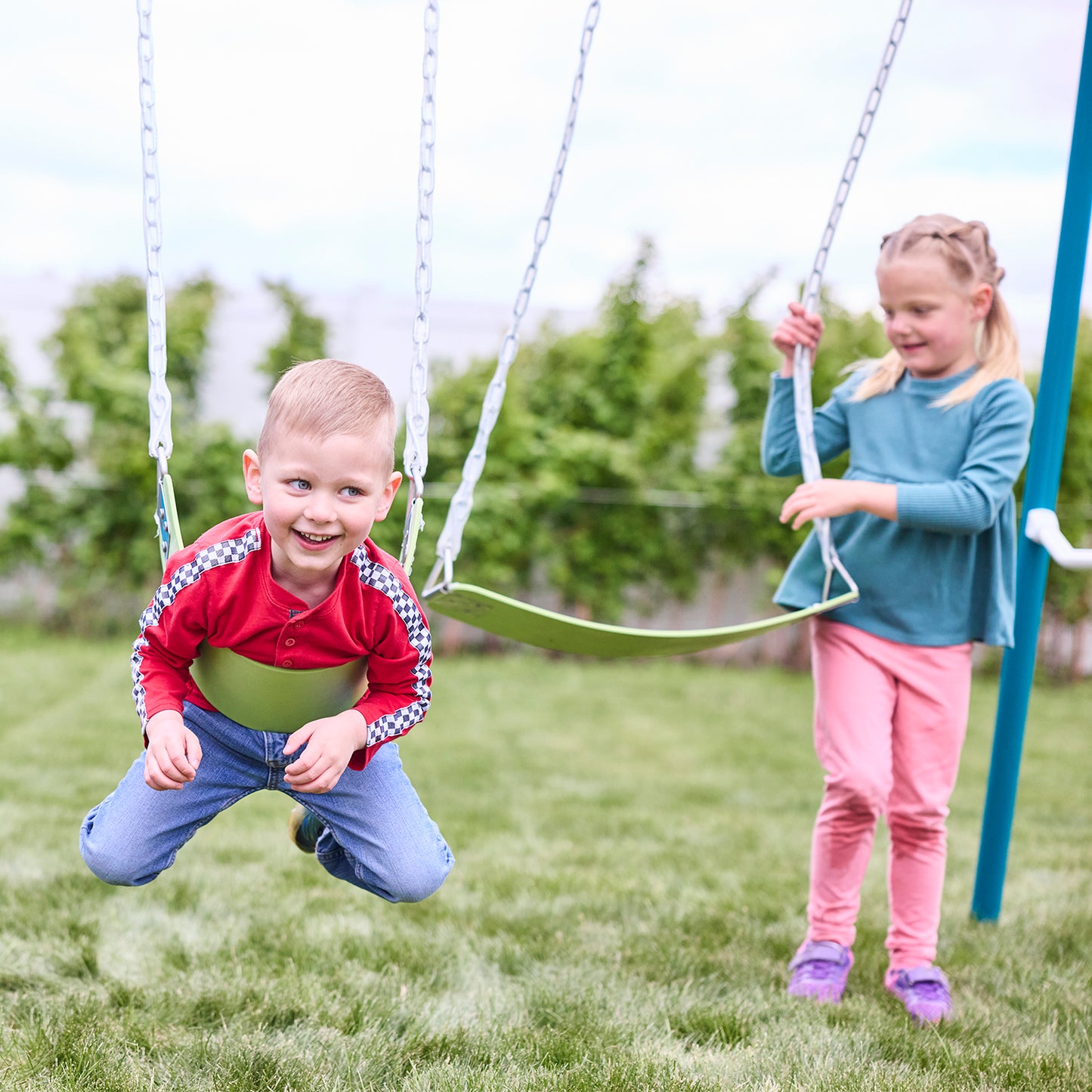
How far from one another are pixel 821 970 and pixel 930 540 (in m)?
1.02

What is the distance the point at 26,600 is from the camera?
358 inches

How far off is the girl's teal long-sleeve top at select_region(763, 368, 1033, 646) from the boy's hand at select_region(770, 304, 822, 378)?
0.71 ft

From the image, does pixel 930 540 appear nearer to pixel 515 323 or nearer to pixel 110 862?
pixel 515 323

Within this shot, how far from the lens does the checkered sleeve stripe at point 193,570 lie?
204 centimetres

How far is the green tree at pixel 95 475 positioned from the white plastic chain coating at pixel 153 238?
6616mm

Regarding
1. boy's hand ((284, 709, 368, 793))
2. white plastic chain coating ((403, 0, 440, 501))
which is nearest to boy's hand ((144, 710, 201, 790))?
boy's hand ((284, 709, 368, 793))

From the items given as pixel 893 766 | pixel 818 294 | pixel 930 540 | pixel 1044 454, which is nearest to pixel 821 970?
pixel 893 766

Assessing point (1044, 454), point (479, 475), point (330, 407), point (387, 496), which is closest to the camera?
point (330, 407)

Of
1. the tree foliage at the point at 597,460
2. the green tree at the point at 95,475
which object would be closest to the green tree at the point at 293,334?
the green tree at the point at 95,475

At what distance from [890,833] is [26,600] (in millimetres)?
7789

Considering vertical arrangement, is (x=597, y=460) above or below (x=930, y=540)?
below

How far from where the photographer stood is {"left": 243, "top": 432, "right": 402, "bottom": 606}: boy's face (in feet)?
6.30

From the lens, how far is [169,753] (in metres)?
1.93

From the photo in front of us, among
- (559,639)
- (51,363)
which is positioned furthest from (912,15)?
(51,363)
